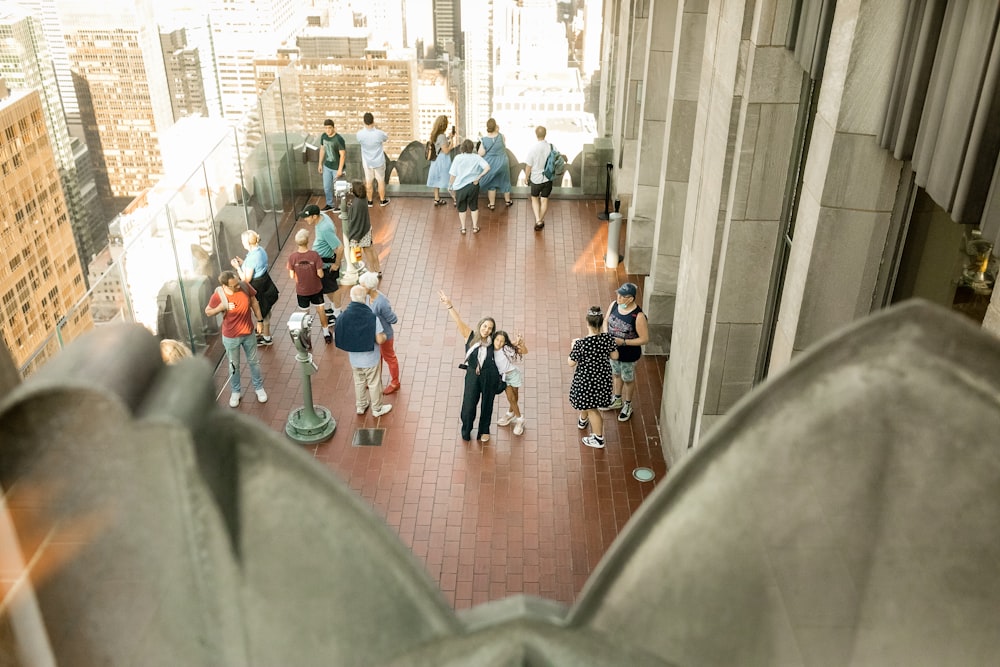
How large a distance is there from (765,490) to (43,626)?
52.0 inches

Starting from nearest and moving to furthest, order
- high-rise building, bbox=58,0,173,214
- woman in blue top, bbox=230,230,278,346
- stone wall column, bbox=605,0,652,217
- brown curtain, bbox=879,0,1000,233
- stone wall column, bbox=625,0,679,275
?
brown curtain, bbox=879,0,1000,233
woman in blue top, bbox=230,230,278,346
stone wall column, bbox=625,0,679,275
stone wall column, bbox=605,0,652,217
high-rise building, bbox=58,0,173,214

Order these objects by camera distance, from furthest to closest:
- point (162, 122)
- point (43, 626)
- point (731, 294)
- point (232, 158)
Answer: point (162, 122), point (232, 158), point (731, 294), point (43, 626)

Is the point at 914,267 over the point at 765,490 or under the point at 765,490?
under

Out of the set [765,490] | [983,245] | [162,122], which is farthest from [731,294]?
[162,122]

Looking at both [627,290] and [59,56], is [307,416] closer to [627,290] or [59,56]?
[627,290]

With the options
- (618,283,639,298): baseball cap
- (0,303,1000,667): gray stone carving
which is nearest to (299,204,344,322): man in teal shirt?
(618,283,639,298): baseball cap

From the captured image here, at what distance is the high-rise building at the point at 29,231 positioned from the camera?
3809 centimetres

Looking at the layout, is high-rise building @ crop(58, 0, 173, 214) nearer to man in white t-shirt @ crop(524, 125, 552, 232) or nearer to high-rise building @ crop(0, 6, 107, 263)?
high-rise building @ crop(0, 6, 107, 263)

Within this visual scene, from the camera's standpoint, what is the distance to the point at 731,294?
7371mm

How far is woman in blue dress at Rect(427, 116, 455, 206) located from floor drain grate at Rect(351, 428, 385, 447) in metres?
6.84

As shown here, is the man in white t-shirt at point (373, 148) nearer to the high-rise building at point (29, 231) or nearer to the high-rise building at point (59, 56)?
the high-rise building at point (29, 231)

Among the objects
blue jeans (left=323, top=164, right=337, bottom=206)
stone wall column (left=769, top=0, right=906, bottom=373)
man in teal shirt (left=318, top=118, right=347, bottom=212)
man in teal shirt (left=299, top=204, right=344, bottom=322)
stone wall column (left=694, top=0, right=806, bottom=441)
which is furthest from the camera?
blue jeans (left=323, top=164, right=337, bottom=206)

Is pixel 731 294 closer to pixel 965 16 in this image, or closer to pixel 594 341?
pixel 594 341

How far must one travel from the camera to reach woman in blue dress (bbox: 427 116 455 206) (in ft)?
50.4
